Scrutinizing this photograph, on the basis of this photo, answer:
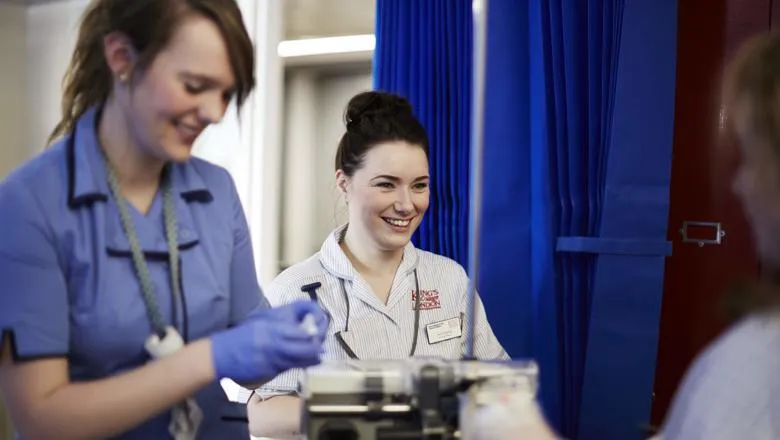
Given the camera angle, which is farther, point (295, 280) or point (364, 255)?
point (364, 255)

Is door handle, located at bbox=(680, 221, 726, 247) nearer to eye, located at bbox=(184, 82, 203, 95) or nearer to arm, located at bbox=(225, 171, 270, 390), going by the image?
arm, located at bbox=(225, 171, 270, 390)

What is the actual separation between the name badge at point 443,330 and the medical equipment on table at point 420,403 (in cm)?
56

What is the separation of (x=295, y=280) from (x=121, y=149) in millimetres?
578

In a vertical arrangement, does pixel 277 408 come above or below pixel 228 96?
below

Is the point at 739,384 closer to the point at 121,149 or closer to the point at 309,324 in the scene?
the point at 309,324

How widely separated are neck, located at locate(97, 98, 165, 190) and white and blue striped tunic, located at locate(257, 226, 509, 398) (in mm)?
495

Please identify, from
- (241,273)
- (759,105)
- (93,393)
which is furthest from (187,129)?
(759,105)

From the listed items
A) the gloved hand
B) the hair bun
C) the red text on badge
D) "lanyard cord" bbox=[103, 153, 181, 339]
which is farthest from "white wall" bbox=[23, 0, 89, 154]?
the red text on badge

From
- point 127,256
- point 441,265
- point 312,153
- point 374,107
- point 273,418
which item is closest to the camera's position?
point 127,256

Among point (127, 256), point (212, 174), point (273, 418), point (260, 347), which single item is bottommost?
point (273, 418)

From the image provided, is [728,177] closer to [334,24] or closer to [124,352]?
[334,24]

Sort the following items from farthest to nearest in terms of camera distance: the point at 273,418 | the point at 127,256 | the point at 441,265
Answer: the point at 441,265
the point at 273,418
the point at 127,256

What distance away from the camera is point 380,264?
153 centimetres

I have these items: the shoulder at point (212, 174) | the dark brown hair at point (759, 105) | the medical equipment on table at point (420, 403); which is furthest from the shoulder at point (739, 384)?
the shoulder at point (212, 174)
